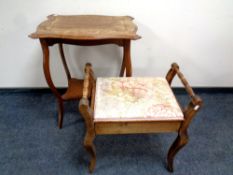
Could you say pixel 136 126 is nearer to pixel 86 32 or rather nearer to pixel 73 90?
pixel 86 32

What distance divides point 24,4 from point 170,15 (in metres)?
1.00

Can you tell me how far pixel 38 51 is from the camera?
5.16 ft

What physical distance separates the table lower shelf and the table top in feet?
1.57

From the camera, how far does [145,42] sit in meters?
1.54

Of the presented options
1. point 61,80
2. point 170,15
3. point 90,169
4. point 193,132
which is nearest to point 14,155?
point 90,169

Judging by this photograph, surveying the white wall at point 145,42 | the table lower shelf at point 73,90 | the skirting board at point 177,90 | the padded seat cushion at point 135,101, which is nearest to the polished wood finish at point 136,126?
the padded seat cushion at point 135,101

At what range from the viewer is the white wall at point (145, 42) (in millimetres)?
1393

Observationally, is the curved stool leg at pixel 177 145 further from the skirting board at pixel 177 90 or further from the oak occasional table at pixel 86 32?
the skirting board at pixel 177 90

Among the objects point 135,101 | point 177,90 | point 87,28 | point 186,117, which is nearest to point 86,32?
point 87,28

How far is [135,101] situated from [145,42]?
66cm

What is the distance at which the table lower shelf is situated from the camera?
4.60ft

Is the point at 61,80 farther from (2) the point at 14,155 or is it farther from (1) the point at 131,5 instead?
(1) the point at 131,5

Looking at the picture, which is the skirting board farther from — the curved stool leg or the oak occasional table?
the curved stool leg

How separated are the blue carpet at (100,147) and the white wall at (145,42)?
0.95 ft
